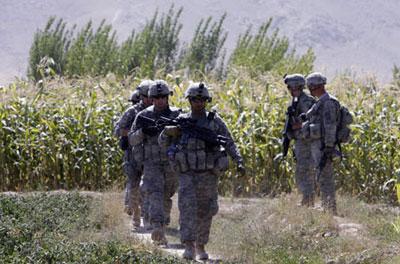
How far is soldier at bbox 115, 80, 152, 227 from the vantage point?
13.8 m

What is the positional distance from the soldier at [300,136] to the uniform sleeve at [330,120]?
72cm

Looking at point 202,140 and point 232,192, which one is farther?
point 232,192

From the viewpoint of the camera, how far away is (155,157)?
12.5 metres

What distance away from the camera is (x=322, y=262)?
11.1 m

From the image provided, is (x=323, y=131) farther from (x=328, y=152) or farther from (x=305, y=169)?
(x=305, y=169)

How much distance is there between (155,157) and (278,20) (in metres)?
68.0

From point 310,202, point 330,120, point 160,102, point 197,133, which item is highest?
point 160,102

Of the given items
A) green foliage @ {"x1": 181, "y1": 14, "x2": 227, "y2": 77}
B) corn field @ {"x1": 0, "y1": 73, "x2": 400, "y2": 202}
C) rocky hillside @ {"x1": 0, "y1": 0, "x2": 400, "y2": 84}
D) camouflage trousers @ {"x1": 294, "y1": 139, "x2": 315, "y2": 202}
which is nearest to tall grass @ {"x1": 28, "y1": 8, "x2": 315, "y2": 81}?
green foliage @ {"x1": 181, "y1": 14, "x2": 227, "y2": 77}

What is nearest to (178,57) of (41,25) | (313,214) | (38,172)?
(41,25)

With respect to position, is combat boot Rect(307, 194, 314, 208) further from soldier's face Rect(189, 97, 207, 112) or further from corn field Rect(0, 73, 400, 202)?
soldier's face Rect(189, 97, 207, 112)

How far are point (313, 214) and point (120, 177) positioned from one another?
6020 mm

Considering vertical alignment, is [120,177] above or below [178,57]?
below

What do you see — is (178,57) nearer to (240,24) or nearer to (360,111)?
(240,24)

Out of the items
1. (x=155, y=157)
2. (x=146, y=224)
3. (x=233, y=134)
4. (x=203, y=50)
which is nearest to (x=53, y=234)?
(x=155, y=157)
